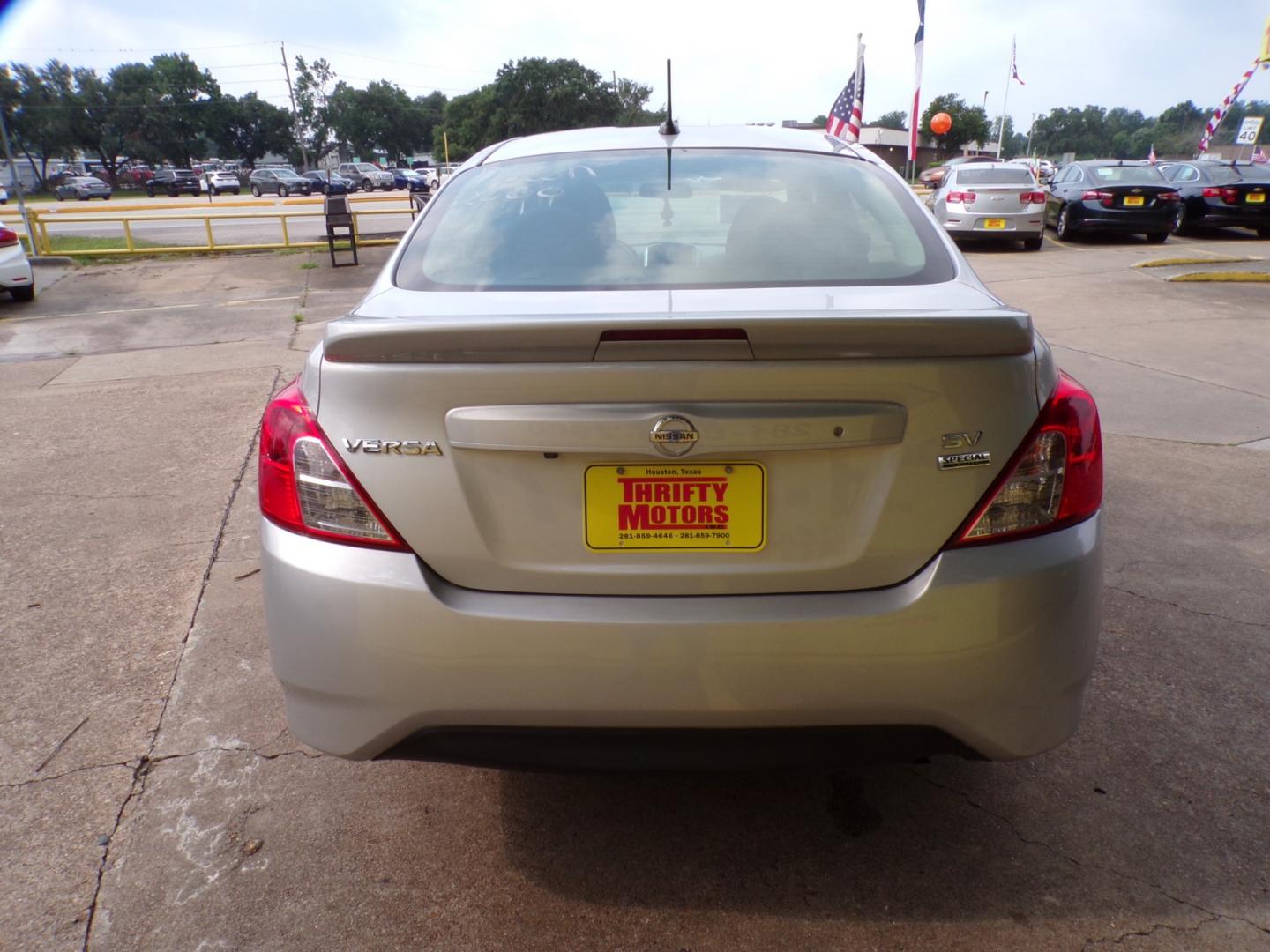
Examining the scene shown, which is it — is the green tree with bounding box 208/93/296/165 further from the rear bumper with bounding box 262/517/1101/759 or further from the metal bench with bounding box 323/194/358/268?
the rear bumper with bounding box 262/517/1101/759

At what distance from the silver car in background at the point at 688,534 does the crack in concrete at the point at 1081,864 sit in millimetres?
487

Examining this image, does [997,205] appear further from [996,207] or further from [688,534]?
[688,534]

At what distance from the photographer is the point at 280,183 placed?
2030 inches

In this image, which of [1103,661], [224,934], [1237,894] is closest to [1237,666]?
[1103,661]

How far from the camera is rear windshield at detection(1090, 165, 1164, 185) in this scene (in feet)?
55.6

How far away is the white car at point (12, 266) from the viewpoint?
1191 centimetres

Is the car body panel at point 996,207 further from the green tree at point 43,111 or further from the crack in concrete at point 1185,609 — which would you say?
the green tree at point 43,111

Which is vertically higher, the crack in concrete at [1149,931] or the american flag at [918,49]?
the american flag at [918,49]

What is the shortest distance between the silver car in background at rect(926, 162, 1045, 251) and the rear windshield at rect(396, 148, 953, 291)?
13621mm

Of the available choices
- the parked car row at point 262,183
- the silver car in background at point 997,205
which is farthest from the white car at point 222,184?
the silver car in background at point 997,205

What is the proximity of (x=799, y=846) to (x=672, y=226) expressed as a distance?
168cm

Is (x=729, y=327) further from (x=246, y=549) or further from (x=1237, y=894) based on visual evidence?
(x=246, y=549)

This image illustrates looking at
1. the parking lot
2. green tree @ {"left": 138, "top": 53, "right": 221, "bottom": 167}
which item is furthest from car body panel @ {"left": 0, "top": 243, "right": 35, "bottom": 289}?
green tree @ {"left": 138, "top": 53, "right": 221, "bottom": 167}

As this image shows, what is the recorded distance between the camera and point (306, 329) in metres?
9.86
